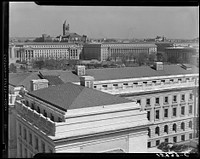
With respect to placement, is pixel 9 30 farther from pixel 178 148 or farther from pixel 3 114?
pixel 178 148

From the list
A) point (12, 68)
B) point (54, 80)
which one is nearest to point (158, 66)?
point (54, 80)

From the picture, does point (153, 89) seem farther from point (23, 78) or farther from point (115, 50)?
point (23, 78)

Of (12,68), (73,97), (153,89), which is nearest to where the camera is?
(12,68)

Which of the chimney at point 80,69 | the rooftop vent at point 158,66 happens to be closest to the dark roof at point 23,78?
the chimney at point 80,69

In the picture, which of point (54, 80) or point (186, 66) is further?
point (54, 80)

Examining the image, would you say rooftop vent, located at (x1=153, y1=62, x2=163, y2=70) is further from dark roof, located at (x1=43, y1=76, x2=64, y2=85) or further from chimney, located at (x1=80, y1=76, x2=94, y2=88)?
dark roof, located at (x1=43, y1=76, x2=64, y2=85)

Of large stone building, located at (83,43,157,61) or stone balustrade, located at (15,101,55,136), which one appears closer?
stone balustrade, located at (15,101,55,136)

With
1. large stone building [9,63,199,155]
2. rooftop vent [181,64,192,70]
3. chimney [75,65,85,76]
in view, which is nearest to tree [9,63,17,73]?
large stone building [9,63,199,155]

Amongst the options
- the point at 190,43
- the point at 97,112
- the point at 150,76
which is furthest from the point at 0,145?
the point at 190,43
